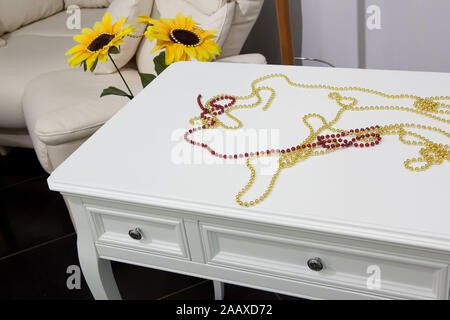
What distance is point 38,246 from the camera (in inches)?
64.5

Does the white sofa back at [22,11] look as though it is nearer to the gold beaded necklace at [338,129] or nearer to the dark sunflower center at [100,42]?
the dark sunflower center at [100,42]

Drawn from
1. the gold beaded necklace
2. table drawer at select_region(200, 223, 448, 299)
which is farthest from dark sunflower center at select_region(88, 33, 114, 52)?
table drawer at select_region(200, 223, 448, 299)

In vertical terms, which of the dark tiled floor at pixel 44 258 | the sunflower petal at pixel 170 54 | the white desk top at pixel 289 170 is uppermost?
the sunflower petal at pixel 170 54

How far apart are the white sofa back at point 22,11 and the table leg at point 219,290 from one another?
60.9 inches

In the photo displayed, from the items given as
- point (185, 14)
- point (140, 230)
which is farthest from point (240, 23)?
point (140, 230)

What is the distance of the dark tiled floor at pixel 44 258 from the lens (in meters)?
1.43

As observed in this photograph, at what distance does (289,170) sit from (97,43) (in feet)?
1.70

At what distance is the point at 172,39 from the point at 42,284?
2.80 feet

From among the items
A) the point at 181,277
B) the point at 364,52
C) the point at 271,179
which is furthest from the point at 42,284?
the point at 364,52

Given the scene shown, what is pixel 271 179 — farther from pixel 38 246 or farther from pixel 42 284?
pixel 38 246

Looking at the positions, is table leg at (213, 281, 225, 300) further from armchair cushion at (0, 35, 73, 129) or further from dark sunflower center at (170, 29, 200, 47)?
armchair cushion at (0, 35, 73, 129)

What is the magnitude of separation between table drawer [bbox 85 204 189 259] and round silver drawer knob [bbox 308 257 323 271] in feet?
0.70

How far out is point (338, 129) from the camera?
0.90m

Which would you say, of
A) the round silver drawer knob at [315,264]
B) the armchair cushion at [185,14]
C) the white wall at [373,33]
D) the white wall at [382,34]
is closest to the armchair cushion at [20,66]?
the armchair cushion at [185,14]
